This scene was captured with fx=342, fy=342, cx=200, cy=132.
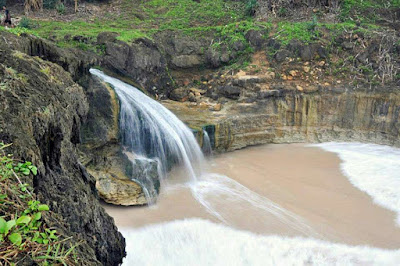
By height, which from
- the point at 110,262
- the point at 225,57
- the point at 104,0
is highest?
the point at 104,0

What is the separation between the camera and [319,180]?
920cm

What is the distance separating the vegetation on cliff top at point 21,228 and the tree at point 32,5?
633 inches

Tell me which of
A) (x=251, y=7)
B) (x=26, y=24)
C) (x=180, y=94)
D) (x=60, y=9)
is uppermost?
(x=251, y=7)

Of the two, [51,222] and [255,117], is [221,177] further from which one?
[51,222]

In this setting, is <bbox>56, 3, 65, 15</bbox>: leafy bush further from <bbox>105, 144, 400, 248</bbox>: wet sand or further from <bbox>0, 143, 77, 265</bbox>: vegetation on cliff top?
<bbox>0, 143, 77, 265</bbox>: vegetation on cliff top

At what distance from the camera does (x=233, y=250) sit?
6176mm

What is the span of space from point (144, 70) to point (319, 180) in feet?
24.2

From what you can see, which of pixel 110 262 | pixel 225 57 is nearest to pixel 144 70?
pixel 225 57

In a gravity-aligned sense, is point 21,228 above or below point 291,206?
above

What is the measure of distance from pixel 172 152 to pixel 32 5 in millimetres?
11833

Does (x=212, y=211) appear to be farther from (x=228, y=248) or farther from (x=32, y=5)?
(x=32, y=5)

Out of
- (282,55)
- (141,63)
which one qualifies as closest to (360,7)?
(282,55)

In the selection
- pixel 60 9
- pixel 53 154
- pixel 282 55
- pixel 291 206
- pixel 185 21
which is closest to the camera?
pixel 53 154

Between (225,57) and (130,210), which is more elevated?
(225,57)
